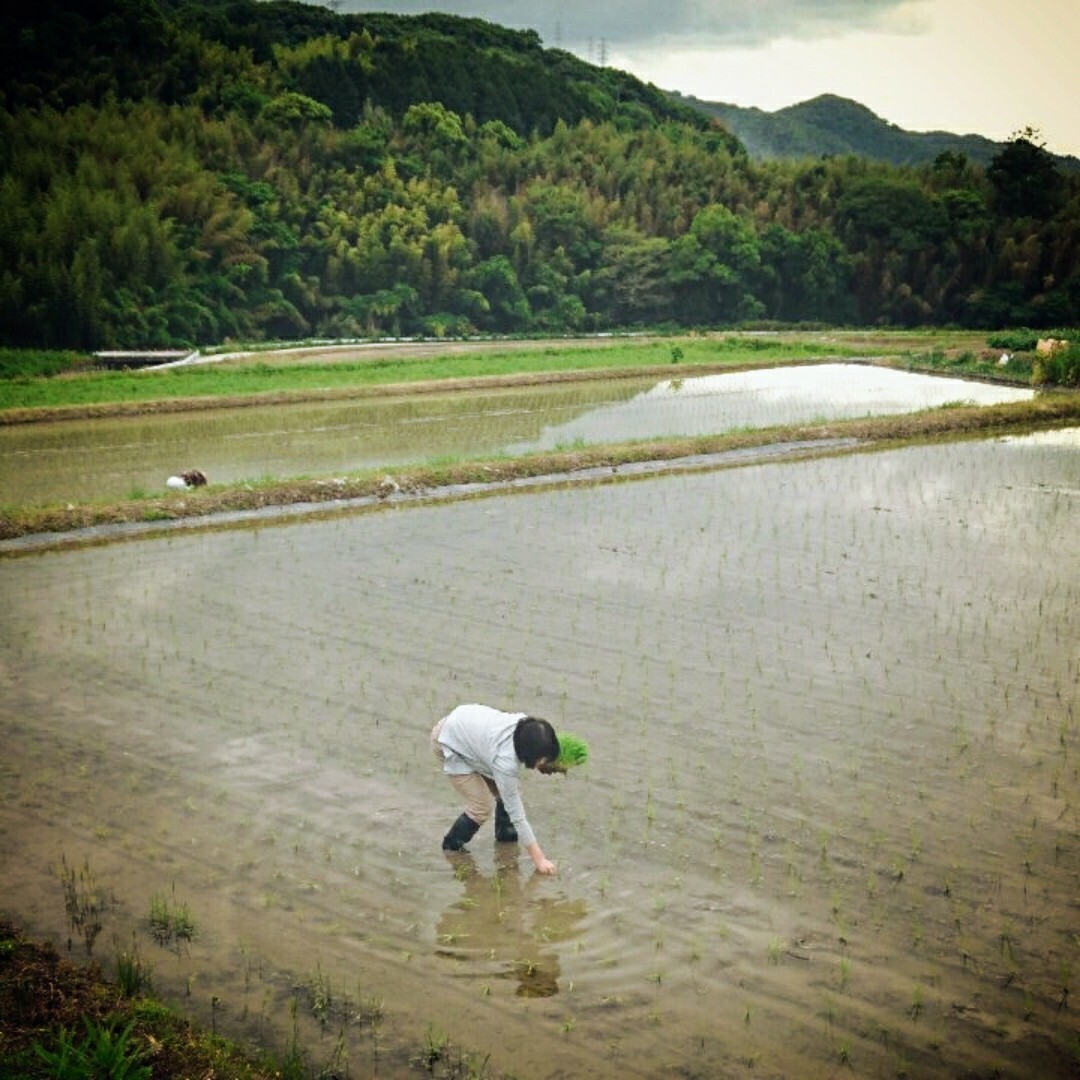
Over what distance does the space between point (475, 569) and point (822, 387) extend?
547 inches

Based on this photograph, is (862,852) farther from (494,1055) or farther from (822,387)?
(822,387)

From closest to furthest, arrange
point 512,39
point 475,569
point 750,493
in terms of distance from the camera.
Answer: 1. point 475,569
2. point 750,493
3. point 512,39

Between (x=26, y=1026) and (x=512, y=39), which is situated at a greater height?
(x=512, y=39)

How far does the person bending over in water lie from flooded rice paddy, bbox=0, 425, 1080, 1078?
18 centimetres

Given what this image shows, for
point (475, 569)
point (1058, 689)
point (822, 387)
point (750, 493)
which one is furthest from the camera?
point (822, 387)

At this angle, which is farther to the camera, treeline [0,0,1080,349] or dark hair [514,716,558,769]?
treeline [0,0,1080,349]

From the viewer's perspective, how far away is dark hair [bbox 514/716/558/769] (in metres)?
4.55

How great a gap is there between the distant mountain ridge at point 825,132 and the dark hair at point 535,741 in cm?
12415

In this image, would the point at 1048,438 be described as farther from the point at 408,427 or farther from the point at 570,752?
the point at 570,752

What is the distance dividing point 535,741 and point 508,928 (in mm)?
705

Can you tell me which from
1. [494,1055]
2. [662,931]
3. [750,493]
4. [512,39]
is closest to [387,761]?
[662,931]

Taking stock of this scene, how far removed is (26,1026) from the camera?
3.69m

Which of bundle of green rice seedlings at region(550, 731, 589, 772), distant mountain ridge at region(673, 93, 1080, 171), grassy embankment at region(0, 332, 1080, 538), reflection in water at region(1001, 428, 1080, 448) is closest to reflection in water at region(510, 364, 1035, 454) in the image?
grassy embankment at region(0, 332, 1080, 538)

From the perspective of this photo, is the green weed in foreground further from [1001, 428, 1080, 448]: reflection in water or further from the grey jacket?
[1001, 428, 1080, 448]: reflection in water
